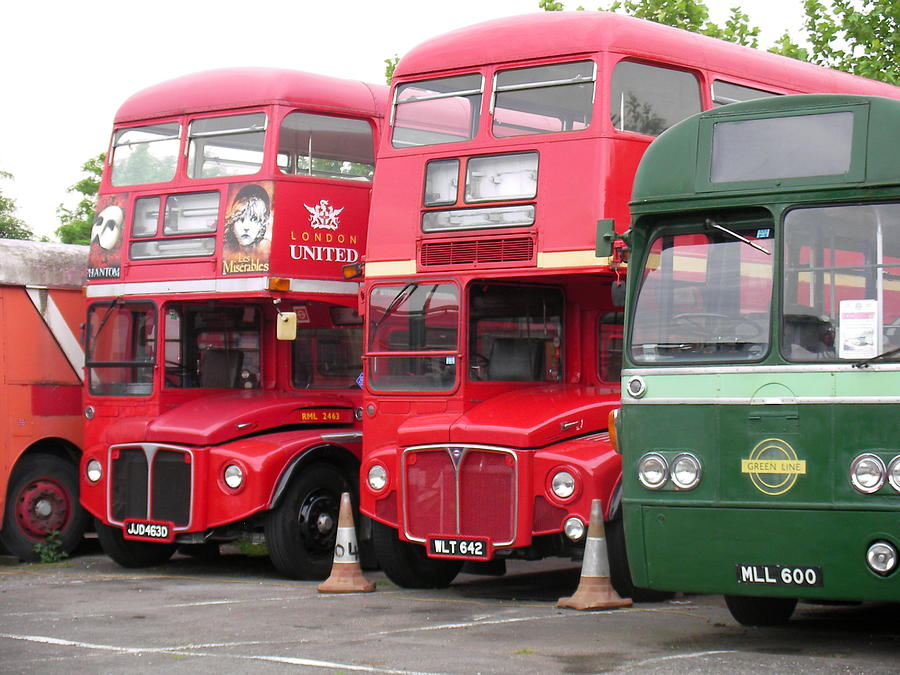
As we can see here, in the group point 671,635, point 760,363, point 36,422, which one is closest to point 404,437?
point 671,635

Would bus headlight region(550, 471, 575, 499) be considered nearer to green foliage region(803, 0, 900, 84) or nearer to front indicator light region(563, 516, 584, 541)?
front indicator light region(563, 516, 584, 541)

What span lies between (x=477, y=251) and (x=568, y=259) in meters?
0.87

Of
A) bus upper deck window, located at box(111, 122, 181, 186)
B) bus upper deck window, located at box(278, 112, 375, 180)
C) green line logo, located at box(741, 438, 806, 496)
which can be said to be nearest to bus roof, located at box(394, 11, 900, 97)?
bus upper deck window, located at box(278, 112, 375, 180)

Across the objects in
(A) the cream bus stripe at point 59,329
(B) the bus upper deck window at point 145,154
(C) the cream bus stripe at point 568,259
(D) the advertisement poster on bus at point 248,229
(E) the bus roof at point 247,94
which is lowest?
(A) the cream bus stripe at point 59,329

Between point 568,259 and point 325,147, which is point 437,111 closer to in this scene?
point 568,259


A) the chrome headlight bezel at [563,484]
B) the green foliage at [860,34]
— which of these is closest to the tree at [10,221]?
the green foliage at [860,34]

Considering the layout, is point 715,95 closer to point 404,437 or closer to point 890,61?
point 404,437

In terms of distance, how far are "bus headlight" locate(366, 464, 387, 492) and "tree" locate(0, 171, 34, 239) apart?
3828cm

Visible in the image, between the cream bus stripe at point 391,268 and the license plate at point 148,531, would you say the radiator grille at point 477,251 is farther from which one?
the license plate at point 148,531

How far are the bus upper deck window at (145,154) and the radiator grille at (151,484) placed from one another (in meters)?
2.79

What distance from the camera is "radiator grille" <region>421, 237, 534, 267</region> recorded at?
12570 mm

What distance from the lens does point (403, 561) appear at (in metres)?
12.9

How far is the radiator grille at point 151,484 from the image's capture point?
46.5 ft

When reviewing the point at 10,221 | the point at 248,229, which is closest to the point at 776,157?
the point at 248,229
